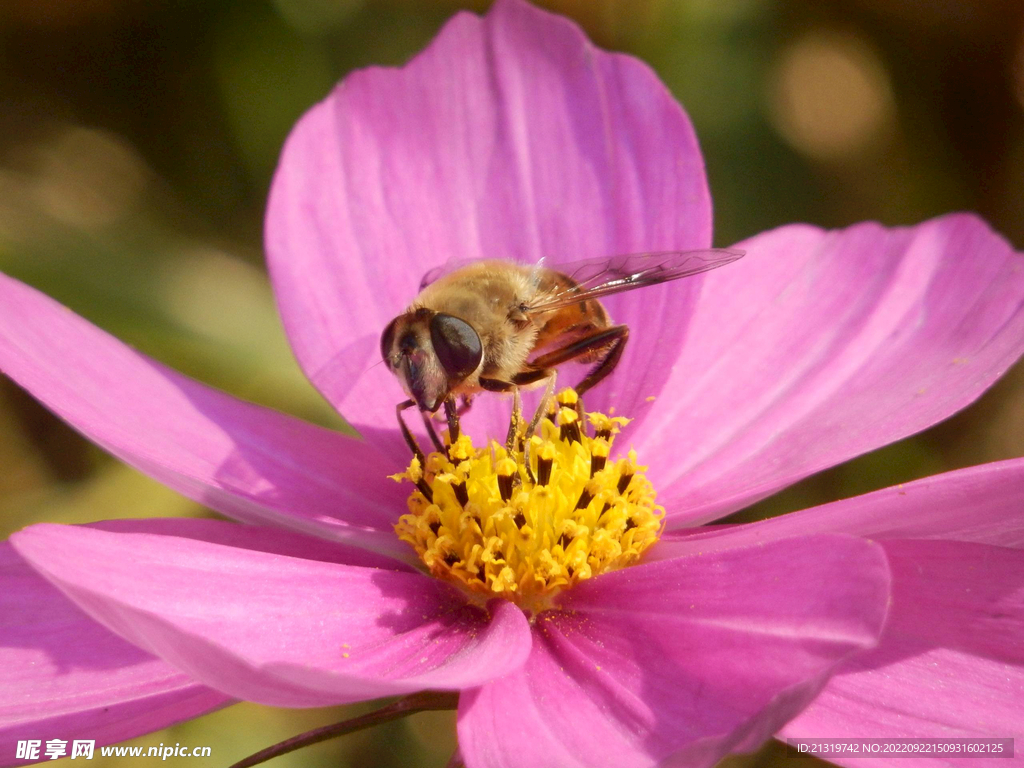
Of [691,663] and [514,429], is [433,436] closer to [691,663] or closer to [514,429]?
[514,429]

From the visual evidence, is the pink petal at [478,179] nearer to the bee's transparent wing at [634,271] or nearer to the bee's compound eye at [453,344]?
the bee's transparent wing at [634,271]

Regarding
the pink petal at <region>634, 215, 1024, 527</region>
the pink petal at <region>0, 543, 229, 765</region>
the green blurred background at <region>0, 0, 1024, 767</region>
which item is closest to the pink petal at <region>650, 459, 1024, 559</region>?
the pink petal at <region>634, 215, 1024, 527</region>

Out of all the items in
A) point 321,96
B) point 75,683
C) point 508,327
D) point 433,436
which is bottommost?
point 75,683

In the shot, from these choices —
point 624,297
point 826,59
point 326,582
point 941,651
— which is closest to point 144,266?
point 624,297

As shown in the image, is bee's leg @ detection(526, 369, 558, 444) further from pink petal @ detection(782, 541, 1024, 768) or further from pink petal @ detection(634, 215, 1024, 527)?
pink petal @ detection(782, 541, 1024, 768)

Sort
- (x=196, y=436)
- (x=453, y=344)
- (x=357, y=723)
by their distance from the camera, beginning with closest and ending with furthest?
1. (x=357, y=723)
2. (x=453, y=344)
3. (x=196, y=436)

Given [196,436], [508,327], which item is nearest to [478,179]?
[508,327]

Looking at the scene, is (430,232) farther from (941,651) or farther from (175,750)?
(941,651)
